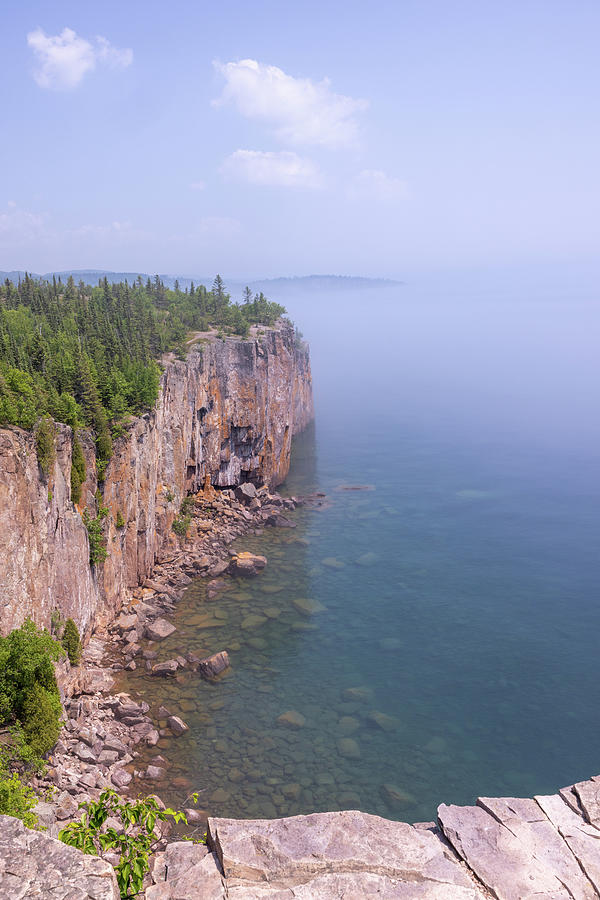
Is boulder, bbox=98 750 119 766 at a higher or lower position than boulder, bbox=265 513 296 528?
lower

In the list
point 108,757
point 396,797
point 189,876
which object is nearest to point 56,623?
point 108,757

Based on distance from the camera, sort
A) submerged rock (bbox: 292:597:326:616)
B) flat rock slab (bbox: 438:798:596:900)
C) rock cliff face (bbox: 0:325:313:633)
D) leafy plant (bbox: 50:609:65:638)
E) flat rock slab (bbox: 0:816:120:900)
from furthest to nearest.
A: submerged rock (bbox: 292:597:326:616), leafy plant (bbox: 50:609:65:638), rock cliff face (bbox: 0:325:313:633), flat rock slab (bbox: 438:798:596:900), flat rock slab (bbox: 0:816:120:900)

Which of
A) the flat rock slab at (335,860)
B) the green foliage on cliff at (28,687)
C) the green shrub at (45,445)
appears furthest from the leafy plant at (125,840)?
the green shrub at (45,445)

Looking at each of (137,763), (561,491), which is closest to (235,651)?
(137,763)

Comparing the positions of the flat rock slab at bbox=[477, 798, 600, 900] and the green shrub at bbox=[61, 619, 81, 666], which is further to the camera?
the green shrub at bbox=[61, 619, 81, 666]

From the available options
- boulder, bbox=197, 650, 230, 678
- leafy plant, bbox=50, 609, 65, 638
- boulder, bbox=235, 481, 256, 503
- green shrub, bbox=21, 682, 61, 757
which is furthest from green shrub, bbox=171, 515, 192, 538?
green shrub, bbox=21, 682, 61, 757

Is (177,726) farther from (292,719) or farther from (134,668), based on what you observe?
(292,719)

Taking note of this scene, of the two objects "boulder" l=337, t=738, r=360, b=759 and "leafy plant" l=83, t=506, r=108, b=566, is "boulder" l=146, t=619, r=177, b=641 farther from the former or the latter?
"boulder" l=337, t=738, r=360, b=759

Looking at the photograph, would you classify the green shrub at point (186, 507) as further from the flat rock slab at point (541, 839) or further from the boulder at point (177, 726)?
the flat rock slab at point (541, 839)
